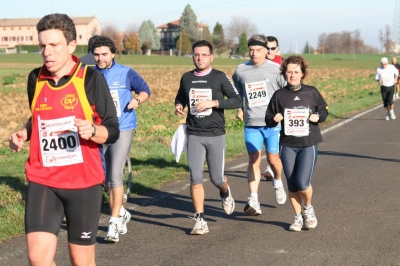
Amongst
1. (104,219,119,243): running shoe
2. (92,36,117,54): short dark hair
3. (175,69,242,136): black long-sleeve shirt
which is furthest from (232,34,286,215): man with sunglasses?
(104,219,119,243): running shoe

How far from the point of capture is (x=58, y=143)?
4.72m

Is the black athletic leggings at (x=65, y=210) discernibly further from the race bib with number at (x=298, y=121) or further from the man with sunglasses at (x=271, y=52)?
the man with sunglasses at (x=271, y=52)

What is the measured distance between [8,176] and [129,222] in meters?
3.64

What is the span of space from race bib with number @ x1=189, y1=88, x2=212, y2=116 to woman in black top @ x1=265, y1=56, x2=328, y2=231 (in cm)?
71

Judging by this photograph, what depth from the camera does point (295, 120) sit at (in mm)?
7980

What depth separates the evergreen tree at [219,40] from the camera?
173750 millimetres

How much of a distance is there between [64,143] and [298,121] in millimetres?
3774

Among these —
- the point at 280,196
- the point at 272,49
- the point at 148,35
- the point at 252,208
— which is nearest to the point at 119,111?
the point at 252,208

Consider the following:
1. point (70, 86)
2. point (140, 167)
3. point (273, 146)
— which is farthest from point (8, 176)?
point (70, 86)

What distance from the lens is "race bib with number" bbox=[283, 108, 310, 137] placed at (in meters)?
7.97

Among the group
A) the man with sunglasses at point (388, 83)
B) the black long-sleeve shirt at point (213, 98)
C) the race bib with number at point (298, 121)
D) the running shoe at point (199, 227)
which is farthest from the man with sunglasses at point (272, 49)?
the man with sunglasses at point (388, 83)

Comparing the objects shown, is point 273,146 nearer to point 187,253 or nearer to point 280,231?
point 280,231

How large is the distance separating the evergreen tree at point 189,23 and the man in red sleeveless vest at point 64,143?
168983 millimetres

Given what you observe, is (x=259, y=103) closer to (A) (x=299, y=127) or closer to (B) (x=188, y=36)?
(A) (x=299, y=127)
